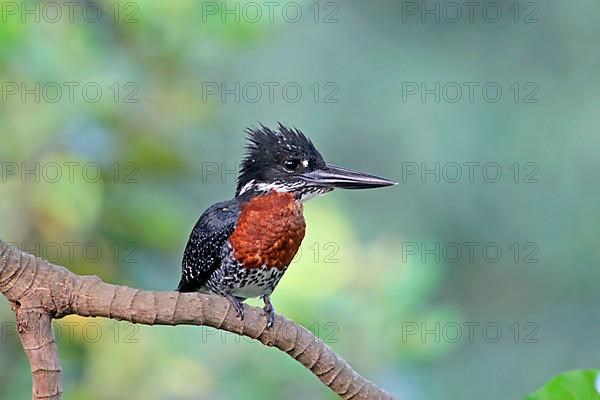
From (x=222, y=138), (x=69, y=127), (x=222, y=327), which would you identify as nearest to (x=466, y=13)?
(x=222, y=138)

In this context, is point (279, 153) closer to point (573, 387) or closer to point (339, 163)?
point (573, 387)

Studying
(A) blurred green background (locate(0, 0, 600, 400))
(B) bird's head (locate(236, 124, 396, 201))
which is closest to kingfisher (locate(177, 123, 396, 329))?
(B) bird's head (locate(236, 124, 396, 201))

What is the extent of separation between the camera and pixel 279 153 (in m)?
2.58

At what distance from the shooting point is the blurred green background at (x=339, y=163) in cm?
303

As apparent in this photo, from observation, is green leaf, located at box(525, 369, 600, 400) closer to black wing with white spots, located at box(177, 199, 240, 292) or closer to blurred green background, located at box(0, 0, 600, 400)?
black wing with white spots, located at box(177, 199, 240, 292)

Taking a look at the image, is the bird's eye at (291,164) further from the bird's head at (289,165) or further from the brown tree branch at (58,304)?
the brown tree branch at (58,304)

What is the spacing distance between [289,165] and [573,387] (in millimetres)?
883

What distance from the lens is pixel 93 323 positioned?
308 cm

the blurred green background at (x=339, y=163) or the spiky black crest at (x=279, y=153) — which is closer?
the spiky black crest at (x=279, y=153)

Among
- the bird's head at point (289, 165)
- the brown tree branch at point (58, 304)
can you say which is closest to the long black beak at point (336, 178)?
the bird's head at point (289, 165)

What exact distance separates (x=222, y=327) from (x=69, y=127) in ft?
4.16

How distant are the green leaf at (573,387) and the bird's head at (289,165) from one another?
725 mm

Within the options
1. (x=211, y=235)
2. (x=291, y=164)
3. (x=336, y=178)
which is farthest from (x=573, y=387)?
(x=211, y=235)

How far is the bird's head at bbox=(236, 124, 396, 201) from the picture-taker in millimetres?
2566
